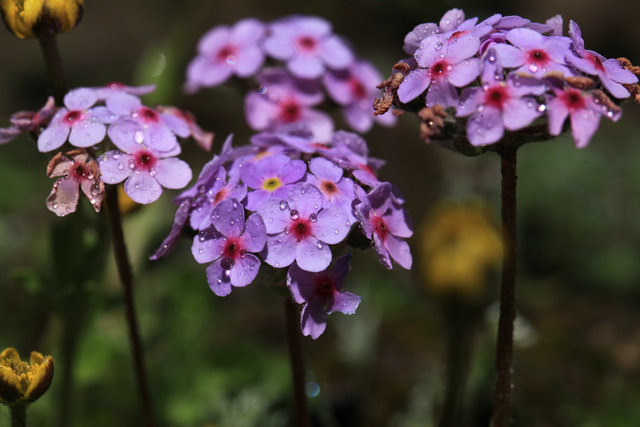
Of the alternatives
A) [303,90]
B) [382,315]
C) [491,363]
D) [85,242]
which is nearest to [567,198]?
[382,315]

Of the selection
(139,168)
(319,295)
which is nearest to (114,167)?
(139,168)

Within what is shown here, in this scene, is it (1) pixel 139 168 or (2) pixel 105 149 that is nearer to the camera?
(1) pixel 139 168

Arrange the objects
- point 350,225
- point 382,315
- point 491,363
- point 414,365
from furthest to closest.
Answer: point 382,315 → point 414,365 → point 491,363 → point 350,225

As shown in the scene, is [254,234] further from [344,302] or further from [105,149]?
[105,149]

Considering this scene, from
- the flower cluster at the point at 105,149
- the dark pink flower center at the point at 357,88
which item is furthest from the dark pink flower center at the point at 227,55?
the flower cluster at the point at 105,149

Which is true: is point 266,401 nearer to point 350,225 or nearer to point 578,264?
point 350,225
